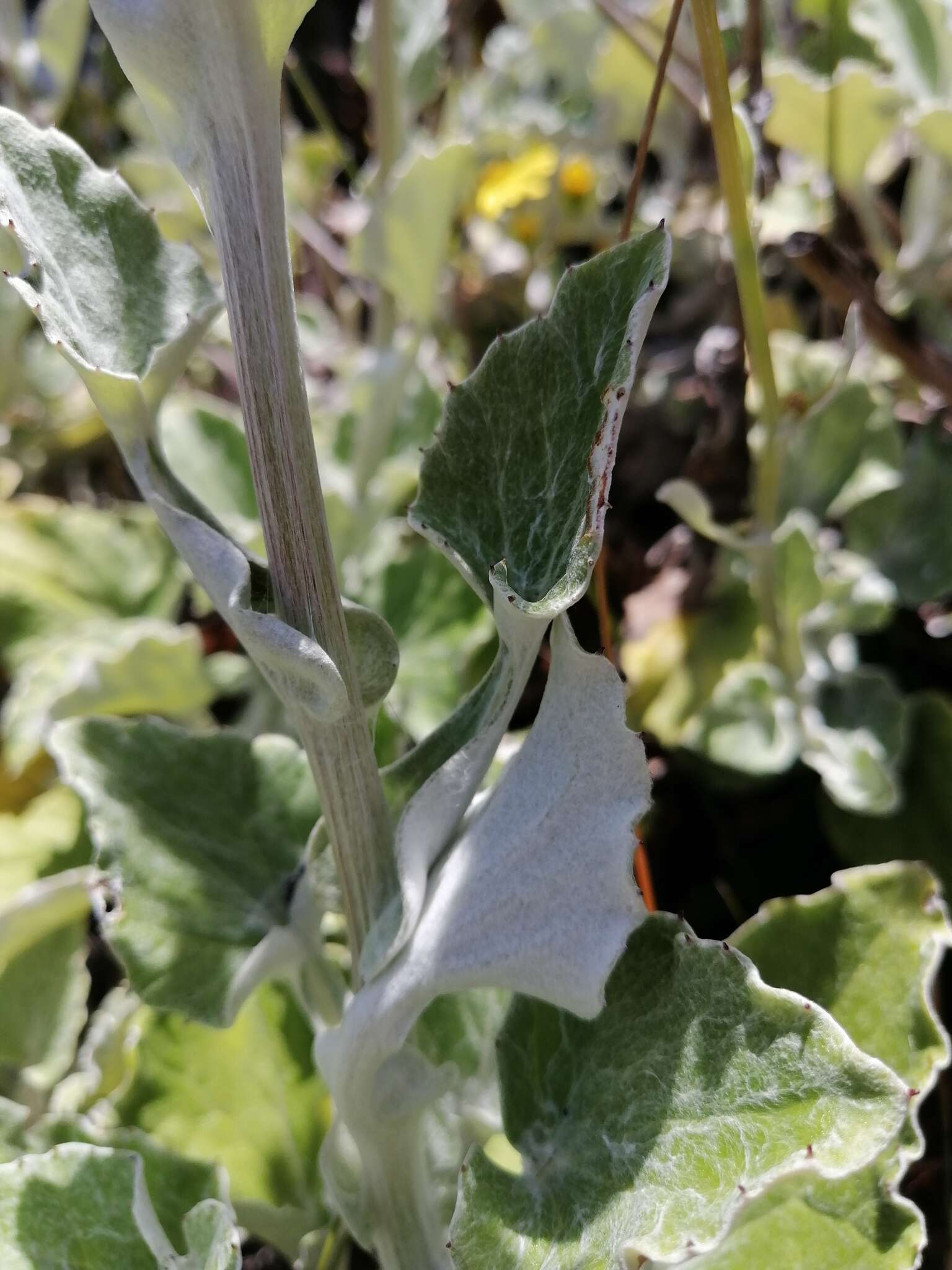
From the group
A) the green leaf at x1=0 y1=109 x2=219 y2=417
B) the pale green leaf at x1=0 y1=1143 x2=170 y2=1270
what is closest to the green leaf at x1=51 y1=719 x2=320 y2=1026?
the pale green leaf at x1=0 y1=1143 x2=170 y2=1270

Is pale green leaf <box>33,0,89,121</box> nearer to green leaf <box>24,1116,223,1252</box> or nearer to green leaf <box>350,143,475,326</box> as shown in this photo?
green leaf <box>350,143,475,326</box>

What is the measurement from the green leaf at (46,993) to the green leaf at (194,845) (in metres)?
0.15

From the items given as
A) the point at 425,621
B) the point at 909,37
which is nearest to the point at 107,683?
the point at 425,621

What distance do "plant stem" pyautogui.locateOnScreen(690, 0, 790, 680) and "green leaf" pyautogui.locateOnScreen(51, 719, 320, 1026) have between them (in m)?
0.31

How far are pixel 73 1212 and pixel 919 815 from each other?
0.59 m

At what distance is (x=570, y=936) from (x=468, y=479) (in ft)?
0.56

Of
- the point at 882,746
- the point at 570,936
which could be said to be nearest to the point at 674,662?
the point at 882,746

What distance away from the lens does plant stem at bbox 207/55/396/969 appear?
1.20 feet

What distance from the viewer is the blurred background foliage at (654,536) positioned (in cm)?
68

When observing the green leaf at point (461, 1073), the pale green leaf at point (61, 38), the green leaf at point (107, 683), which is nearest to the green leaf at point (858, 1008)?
the green leaf at point (461, 1073)

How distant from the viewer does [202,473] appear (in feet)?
3.04

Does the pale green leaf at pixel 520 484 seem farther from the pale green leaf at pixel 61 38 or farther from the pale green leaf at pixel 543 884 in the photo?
the pale green leaf at pixel 61 38

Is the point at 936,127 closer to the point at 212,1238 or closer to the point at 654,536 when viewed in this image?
the point at 654,536

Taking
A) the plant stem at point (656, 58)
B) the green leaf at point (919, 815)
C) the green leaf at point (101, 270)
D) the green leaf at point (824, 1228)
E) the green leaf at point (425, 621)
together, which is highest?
the green leaf at point (101, 270)
